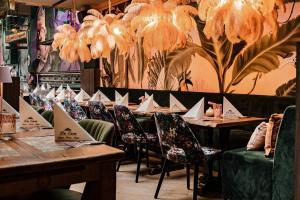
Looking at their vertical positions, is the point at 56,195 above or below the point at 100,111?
below

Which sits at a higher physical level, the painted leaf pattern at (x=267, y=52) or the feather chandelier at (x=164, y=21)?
the feather chandelier at (x=164, y=21)

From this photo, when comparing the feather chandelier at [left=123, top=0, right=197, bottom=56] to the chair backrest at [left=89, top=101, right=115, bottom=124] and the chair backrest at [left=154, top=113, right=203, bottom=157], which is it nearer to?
the chair backrest at [left=89, top=101, right=115, bottom=124]

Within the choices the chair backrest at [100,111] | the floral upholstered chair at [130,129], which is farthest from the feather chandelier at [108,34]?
the floral upholstered chair at [130,129]

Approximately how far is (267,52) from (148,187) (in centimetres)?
243

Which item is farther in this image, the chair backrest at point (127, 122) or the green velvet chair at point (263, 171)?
the chair backrest at point (127, 122)

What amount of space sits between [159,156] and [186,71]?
61.3 inches

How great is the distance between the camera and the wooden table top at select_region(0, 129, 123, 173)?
162 cm

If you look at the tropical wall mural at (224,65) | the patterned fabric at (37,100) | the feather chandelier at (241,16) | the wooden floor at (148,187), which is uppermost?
the feather chandelier at (241,16)

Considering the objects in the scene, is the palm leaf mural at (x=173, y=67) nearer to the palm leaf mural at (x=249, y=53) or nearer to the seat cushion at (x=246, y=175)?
the palm leaf mural at (x=249, y=53)

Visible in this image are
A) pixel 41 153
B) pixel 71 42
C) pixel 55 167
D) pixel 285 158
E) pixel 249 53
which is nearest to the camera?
pixel 55 167

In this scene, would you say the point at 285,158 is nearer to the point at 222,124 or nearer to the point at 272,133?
the point at 272,133

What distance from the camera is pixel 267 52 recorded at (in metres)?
4.90

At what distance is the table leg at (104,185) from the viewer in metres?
1.87

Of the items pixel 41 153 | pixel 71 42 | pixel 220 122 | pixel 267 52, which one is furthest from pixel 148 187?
pixel 71 42
